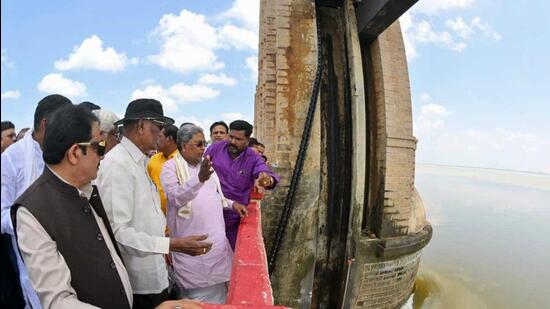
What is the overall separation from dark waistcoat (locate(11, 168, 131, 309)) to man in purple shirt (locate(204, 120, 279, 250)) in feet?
7.25

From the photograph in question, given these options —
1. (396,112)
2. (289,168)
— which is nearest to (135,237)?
(289,168)

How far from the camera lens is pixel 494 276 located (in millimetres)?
13125

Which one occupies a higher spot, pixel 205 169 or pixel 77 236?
pixel 205 169

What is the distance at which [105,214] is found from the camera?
151 cm

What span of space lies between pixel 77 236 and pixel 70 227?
0.14 feet

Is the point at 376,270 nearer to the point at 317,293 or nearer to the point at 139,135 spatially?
the point at 317,293

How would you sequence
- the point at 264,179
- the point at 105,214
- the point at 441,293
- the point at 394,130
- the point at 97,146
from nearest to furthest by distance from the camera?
the point at 97,146, the point at 105,214, the point at 264,179, the point at 394,130, the point at 441,293

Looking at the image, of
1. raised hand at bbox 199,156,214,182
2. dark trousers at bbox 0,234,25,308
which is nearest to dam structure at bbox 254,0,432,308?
raised hand at bbox 199,156,214,182

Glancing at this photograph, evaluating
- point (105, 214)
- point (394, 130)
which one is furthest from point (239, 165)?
point (394, 130)

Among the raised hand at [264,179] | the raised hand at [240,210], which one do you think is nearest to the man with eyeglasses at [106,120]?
the raised hand at [240,210]

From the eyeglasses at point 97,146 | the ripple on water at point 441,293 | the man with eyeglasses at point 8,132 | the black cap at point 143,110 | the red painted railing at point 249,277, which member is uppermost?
the black cap at point 143,110

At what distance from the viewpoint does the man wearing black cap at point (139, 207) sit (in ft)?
5.53

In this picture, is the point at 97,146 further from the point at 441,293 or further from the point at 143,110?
the point at 441,293

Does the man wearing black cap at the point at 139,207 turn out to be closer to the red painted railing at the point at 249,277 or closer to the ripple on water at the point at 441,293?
the red painted railing at the point at 249,277
